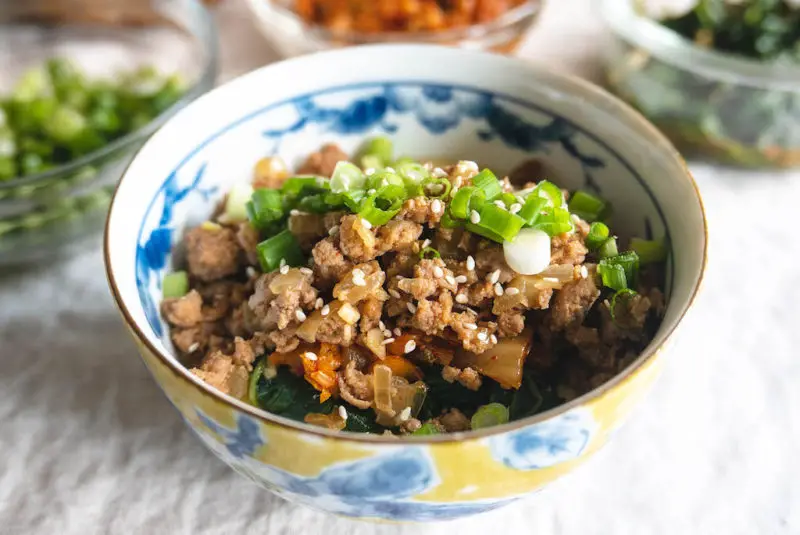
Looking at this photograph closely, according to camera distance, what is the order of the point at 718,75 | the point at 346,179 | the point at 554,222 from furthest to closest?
the point at 718,75 → the point at 346,179 → the point at 554,222

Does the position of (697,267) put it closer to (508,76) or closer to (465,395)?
(465,395)

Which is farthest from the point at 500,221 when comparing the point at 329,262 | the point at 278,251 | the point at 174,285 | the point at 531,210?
the point at 174,285

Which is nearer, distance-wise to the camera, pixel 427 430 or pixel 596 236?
pixel 427 430

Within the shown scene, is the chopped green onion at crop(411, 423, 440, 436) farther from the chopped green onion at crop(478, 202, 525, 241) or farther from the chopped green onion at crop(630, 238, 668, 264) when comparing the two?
the chopped green onion at crop(630, 238, 668, 264)

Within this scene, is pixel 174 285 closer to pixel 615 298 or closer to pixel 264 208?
pixel 264 208

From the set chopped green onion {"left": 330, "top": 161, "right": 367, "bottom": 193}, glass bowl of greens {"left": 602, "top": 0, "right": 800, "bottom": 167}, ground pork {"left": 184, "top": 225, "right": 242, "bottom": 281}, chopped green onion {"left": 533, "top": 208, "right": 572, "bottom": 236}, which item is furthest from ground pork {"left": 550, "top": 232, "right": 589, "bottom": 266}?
glass bowl of greens {"left": 602, "top": 0, "right": 800, "bottom": 167}

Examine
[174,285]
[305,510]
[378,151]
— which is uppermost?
[378,151]
